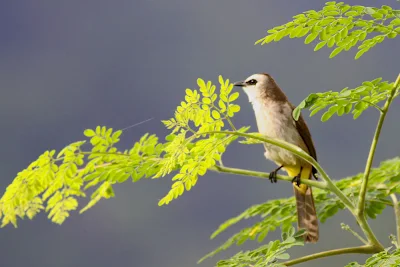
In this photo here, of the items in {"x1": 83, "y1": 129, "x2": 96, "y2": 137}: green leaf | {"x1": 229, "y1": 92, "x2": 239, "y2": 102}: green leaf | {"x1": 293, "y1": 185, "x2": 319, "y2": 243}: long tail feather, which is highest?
{"x1": 83, "y1": 129, "x2": 96, "y2": 137}: green leaf

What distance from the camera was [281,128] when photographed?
7.88 ft

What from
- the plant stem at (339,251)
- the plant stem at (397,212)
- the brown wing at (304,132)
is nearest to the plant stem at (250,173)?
the plant stem at (339,251)

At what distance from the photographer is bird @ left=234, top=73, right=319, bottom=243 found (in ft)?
7.69

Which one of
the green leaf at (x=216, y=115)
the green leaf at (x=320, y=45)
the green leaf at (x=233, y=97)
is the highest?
the green leaf at (x=320, y=45)

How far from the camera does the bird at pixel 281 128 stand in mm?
2344

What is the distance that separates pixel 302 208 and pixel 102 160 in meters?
0.76

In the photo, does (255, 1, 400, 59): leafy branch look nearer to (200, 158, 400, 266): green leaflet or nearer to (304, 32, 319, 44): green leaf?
(304, 32, 319, 44): green leaf

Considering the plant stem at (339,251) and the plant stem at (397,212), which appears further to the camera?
the plant stem at (397,212)

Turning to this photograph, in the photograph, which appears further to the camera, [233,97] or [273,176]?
[273,176]

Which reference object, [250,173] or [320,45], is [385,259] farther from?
[320,45]

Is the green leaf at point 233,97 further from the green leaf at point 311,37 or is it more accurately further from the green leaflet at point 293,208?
the green leaflet at point 293,208

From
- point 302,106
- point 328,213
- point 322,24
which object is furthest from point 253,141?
point 328,213

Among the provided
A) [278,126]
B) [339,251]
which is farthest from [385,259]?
[278,126]

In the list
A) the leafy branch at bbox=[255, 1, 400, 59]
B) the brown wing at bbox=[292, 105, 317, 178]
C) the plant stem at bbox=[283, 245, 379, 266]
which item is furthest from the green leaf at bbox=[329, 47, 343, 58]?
the brown wing at bbox=[292, 105, 317, 178]
